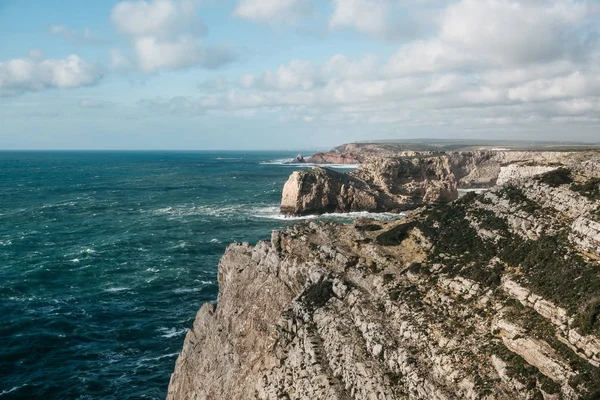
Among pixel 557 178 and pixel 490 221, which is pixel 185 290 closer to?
pixel 490 221

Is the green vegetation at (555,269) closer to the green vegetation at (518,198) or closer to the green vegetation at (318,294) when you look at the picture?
the green vegetation at (518,198)

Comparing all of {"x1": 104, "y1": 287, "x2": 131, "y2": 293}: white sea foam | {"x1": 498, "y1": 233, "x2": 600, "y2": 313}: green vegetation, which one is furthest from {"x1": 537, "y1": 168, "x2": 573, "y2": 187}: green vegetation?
{"x1": 104, "y1": 287, "x2": 131, "y2": 293}: white sea foam

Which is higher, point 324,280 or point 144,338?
point 324,280

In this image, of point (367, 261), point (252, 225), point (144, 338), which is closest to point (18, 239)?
point (252, 225)

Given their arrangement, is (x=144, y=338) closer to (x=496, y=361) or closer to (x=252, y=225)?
(x=496, y=361)

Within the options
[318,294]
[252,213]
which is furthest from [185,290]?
[252,213]
